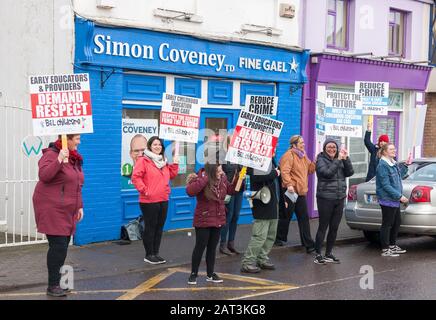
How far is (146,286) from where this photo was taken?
27.4ft

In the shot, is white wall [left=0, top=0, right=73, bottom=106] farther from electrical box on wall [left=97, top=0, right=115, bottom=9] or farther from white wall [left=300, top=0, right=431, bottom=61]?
A: white wall [left=300, top=0, right=431, bottom=61]

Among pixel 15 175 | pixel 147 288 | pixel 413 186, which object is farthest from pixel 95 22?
pixel 413 186

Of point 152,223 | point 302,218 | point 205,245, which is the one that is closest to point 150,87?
point 152,223

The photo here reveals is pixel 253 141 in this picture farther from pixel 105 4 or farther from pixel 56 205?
pixel 105 4

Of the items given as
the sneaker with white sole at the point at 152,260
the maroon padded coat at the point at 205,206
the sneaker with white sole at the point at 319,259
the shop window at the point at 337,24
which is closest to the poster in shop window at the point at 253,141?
the maroon padded coat at the point at 205,206

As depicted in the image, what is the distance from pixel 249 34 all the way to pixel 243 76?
2.88 feet

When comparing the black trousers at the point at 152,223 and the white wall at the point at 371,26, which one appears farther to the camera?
the white wall at the point at 371,26

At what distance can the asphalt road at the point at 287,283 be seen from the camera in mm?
7801

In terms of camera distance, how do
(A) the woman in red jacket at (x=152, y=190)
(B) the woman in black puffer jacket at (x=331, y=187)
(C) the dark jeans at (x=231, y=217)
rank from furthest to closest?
(C) the dark jeans at (x=231, y=217)
(B) the woman in black puffer jacket at (x=331, y=187)
(A) the woman in red jacket at (x=152, y=190)

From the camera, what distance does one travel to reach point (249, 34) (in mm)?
13711

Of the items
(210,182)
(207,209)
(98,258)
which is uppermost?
(210,182)

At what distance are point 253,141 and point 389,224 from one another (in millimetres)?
2927

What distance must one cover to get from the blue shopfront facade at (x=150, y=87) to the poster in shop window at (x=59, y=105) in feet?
10.2

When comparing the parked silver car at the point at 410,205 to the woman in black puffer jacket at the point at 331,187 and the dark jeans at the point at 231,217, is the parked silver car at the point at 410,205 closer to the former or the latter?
the woman in black puffer jacket at the point at 331,187
